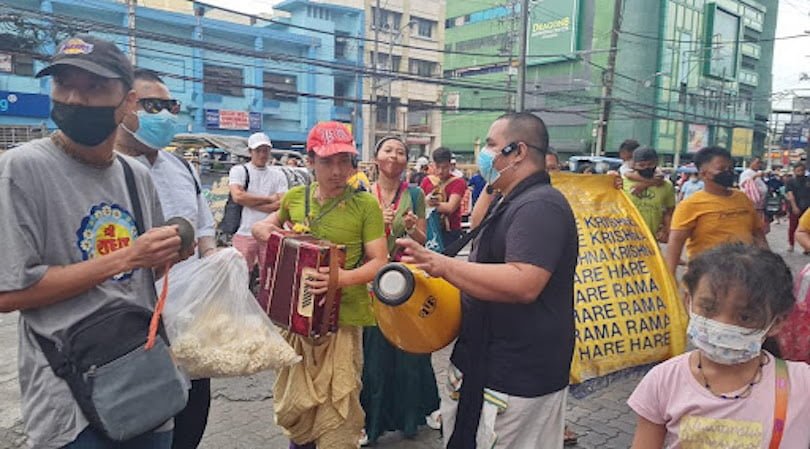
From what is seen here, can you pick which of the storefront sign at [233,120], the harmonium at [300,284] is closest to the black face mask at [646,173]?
the harmonium at [300,284]

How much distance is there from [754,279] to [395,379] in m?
2.52

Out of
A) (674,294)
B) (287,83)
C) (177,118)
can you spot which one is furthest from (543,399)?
(287,83)

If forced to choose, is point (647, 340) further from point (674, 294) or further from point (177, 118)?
point (177, 118)

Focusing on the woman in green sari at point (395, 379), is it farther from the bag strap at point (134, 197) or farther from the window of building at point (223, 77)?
the window of building at point (223, 77)

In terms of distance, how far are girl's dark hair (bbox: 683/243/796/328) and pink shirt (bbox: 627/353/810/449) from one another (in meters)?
0.18

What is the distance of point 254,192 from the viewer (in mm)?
5875

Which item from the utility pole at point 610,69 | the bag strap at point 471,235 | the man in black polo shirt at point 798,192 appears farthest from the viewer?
the utility pole at point 610,69

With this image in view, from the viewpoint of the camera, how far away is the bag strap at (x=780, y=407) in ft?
4.99

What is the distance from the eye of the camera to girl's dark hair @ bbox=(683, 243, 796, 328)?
1536 millimetres

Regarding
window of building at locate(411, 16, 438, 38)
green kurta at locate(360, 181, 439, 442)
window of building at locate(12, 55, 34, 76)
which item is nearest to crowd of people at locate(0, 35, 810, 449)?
green kurta at locate(360, 181, 439, 442)

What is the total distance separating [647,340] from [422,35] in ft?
145

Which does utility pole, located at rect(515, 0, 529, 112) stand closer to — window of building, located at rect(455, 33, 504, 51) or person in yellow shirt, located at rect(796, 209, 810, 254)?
person in yellow shirt, located at rect(796, 209, 810, 254)

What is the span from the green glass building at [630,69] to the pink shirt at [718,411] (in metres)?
38.1

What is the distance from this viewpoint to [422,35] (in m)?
44.8
